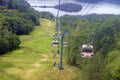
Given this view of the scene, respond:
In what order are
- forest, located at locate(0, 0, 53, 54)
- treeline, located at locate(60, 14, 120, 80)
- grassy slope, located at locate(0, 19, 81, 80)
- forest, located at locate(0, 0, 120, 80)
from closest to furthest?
1. treeline, located at locate(60, 14, 120, 80)
2. forest, located at locate(0, 0, 120, 80)
3. grassy slope, located at locate(0, 19, 81, 80)
4. forest, located at locate(0, 0, 53, 54)

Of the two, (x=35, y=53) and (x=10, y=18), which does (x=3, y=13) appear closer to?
(x=10, y=18)

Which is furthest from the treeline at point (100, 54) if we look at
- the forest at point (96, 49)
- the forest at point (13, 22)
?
the forest at point (13, 22)

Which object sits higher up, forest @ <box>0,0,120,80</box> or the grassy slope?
forest @ <box>0,0,120,80</box>

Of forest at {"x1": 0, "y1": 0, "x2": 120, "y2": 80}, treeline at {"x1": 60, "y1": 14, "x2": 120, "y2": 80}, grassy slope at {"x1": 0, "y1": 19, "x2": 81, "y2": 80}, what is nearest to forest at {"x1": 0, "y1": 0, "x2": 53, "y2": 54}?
forest at {"x1": 0, "y1": 0, "x2": 120, "y2": 80}

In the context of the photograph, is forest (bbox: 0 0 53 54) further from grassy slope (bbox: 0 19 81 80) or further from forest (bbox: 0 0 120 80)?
grassy slope (bbox: 0 19 81 80)

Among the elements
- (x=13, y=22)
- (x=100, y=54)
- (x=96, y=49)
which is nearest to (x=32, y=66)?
(x=96, y=49)

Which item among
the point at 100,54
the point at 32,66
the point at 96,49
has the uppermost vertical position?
the point at 96,49

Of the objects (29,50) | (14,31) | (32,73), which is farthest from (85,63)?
(14,31)

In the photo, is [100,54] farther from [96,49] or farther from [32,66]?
[32,66]
